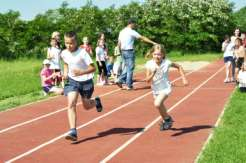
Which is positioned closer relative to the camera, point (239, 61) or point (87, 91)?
point (87, 91)

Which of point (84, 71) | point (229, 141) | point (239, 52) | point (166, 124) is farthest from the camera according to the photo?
point (239, 52)

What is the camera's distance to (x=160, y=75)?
31.0 ft

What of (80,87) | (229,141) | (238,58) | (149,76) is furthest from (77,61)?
(238,58)

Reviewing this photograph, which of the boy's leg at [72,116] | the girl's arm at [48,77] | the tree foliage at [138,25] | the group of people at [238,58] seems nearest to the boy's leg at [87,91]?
the boy's leg at [72,116]

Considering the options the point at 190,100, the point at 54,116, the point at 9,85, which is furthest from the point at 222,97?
the point at 9,85

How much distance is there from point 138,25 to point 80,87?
3427cm

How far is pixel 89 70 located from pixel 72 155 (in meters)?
1.63

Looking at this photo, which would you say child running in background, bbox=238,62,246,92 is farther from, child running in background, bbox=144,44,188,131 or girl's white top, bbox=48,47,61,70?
girl's white top, bbox=48,47,61,70

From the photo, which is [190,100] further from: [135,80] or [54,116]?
[135,80]

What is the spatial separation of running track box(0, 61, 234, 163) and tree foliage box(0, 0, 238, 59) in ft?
89.9

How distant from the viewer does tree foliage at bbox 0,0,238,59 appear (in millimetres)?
41844

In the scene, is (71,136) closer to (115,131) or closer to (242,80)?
(115,131)

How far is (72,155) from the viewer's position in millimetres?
8070

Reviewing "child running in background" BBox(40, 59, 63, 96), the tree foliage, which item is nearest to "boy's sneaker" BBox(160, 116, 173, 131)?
"child running in background" BBox(40, 59, 63, 96)
